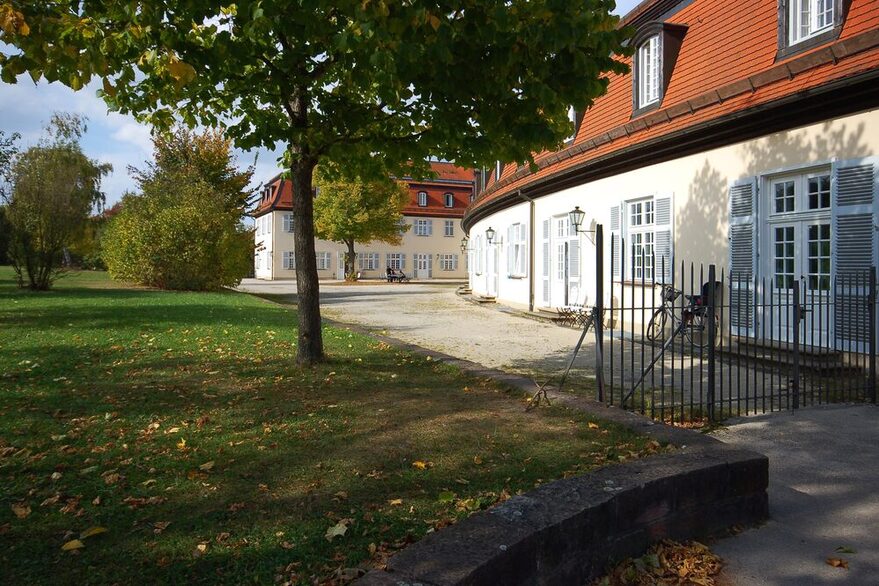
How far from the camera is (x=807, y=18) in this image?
9.55 meters

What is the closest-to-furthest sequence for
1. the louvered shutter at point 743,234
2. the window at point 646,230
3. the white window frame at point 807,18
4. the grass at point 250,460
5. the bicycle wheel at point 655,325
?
the grass at point 250,460 < the bicycle wheel at point 655,325 < the white window frame at point 807,18 < the louvered shutter at point 743,234 < the window at point 646,230

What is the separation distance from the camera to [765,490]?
4.11 meters

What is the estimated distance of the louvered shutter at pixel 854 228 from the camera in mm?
8422

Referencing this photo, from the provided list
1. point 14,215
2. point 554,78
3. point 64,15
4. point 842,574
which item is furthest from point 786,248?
point 14,215

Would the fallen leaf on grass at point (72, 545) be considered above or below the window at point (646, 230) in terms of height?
below

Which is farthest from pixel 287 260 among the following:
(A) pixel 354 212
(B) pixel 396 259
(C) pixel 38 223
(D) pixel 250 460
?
(D) pixel 250 460

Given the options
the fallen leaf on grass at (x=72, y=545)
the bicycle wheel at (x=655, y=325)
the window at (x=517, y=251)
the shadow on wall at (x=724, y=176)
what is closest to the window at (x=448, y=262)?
the window at (x=517, y=251)

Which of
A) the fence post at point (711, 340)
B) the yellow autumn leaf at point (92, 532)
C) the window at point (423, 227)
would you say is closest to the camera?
the yellow autumn leaf at point (92, 532)

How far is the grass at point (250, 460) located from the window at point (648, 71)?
8111 millimetres

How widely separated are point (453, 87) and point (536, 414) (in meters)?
2.89

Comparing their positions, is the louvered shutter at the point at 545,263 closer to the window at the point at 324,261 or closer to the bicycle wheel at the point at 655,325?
the bicycle wheel at the point at 655,325

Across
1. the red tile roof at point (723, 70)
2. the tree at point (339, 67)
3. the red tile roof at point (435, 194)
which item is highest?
the red tile roof at point (435, 194)

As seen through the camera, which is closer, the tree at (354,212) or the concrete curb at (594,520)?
the concrete curb at (594,520)

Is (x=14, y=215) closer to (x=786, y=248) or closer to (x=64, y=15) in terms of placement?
(x=64, y=15)
